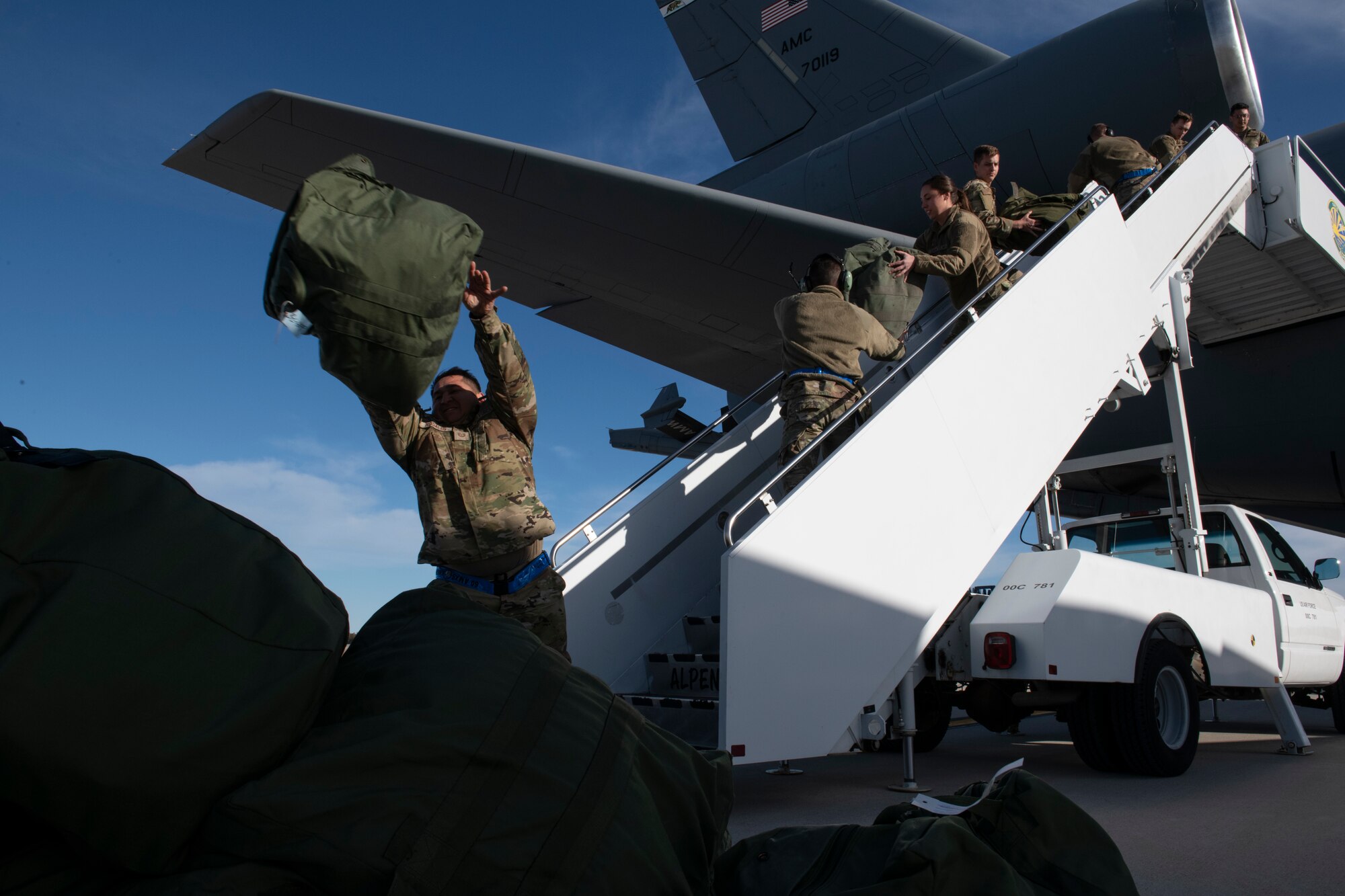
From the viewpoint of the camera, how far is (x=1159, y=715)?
4.37 metres

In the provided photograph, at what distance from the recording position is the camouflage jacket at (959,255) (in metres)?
4.44

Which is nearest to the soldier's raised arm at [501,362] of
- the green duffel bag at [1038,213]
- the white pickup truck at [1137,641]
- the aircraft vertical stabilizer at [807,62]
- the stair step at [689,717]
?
the stair step at [689,717]

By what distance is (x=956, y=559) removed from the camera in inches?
135

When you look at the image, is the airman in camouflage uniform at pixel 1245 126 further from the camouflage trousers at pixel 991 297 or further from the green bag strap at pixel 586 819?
the green bag strap at pixel 586 819

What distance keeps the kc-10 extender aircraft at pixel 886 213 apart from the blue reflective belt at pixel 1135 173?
1354 mm

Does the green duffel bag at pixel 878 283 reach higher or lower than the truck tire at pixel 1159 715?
higher

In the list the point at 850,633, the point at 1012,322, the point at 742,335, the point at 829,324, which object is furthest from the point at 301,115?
the point at 850,633

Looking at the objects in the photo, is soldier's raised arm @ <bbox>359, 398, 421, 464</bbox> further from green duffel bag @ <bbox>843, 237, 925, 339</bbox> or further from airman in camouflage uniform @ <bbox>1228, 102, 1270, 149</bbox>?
airman in camouflage uniform @ <bbox>1228, 102, 1270, 149</bbox>

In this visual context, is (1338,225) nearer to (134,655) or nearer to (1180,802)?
(1180,802)

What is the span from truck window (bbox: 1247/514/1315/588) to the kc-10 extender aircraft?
7.41 ft

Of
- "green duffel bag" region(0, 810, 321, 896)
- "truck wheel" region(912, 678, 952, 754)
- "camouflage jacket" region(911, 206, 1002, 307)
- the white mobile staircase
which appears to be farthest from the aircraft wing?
"green duffel bag" region(0, 810, 321, 896)

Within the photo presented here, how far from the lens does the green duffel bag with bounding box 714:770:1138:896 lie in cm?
119

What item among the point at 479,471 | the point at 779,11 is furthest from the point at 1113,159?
the point at 779,11

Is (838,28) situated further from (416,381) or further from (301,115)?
(416,381)
